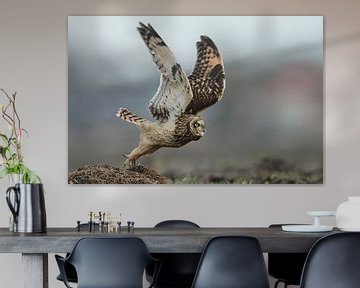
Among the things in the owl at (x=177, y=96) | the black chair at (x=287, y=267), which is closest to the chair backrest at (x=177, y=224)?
the black chair at (x=287, y=267)

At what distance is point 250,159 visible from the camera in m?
5.75

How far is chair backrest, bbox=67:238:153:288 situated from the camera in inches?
136

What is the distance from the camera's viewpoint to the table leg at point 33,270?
356 centimetres

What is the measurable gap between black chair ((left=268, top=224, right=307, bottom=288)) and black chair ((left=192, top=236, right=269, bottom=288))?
1029 millimetres

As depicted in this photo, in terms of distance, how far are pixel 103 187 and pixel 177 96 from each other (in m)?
0.97

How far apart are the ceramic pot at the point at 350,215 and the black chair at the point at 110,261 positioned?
1.09 metres

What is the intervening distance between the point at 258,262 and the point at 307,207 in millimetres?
2300

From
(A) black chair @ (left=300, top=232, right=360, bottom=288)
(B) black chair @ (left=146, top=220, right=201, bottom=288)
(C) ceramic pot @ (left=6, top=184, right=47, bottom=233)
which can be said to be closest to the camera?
(A) black chair @ (left=300, top=232, right=360, bottom=288)

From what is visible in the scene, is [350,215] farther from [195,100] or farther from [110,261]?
[195,100]

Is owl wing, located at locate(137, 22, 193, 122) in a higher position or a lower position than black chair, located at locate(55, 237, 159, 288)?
higher

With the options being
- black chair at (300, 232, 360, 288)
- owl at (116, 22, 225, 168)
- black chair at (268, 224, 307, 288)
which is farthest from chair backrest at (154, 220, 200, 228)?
black chair at (300, 232, 360, 288)

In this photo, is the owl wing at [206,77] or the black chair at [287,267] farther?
the owl wing at [206,77]

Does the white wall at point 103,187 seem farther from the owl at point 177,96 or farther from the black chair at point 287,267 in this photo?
the black chair at point 287,267

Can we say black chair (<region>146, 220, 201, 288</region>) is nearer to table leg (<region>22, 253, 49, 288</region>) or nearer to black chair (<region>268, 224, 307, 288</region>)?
black chair (<region>268, 224, 307, 288</region>)
